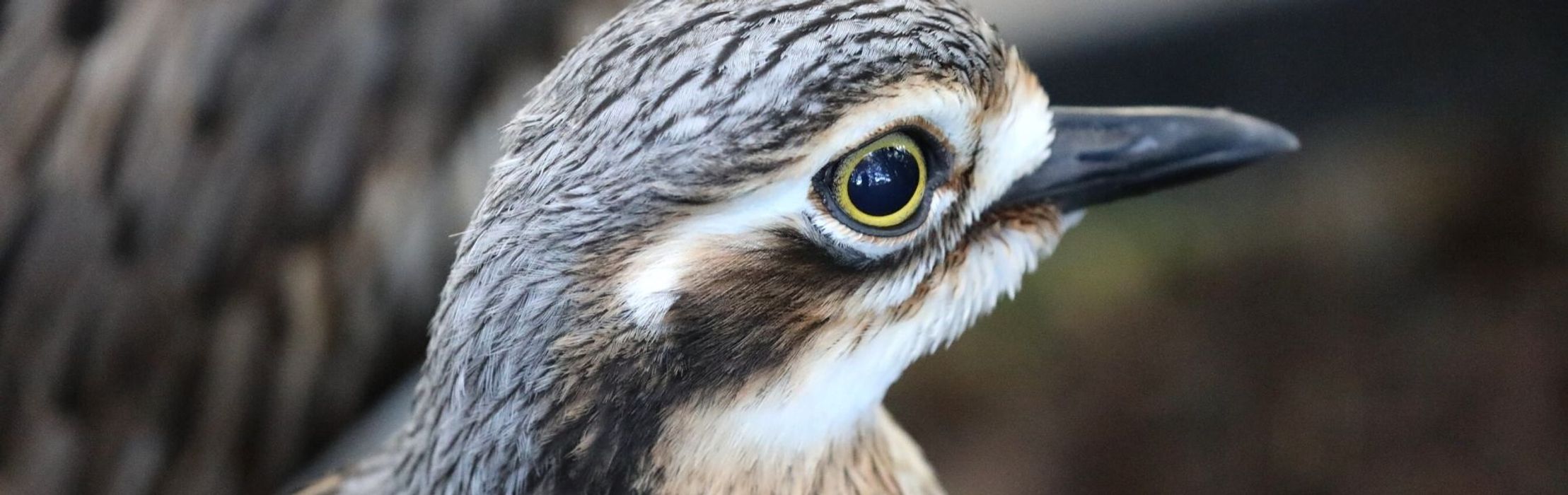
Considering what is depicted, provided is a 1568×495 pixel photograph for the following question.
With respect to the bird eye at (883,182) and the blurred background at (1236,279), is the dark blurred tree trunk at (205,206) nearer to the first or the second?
the blurred background at (1236,279)

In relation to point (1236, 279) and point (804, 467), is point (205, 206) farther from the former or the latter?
point (1236, 279)

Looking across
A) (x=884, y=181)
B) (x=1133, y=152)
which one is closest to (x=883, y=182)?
(x=884, y=181)

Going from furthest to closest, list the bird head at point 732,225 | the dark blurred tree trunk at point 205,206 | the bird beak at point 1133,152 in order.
→ the dark blurred tree trunk at point 205,206 < the bird beak at point 1133,152 < the bird head at point 732,225

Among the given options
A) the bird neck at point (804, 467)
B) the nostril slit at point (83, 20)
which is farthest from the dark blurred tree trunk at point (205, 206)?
the bird neck at point (804, 467)

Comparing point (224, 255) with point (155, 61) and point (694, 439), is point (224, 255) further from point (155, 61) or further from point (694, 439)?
point (694, 439)

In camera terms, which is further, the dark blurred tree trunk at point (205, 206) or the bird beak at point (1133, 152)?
the dark blurred tree trunk at point (205, 206)

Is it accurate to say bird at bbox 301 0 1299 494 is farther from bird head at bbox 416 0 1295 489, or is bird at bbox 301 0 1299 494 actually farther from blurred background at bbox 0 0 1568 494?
blurred background at bbox 0 0 1568 494

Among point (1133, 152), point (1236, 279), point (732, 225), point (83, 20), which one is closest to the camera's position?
point (732, 225)
